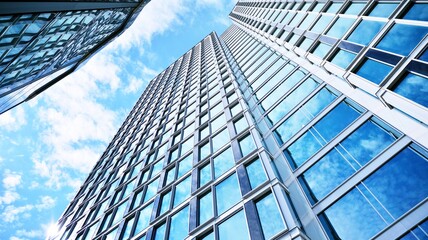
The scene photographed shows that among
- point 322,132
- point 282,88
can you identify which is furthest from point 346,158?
point 282,88

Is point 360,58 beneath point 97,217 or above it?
beneath

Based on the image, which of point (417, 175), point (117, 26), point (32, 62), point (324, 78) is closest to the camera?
point (417, 175)

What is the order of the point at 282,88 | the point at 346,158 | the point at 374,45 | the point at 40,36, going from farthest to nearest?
the point at 282,88, the point at 40,36, the point at 374,45, the point at 346,158

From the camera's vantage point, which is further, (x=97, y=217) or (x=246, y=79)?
(x=246, y=79)

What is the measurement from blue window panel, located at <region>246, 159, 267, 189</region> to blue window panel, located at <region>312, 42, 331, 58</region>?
10.2 meters

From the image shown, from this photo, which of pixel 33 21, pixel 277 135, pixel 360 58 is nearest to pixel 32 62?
pixel 33 21

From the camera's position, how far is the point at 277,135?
19484 millimetres

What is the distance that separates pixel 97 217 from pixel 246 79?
21.2m

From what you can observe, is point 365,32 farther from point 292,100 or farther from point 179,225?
point 179,225

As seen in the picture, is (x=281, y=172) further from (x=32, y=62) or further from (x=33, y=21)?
(x=32, y=62)

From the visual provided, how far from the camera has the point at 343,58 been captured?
18.5 metres

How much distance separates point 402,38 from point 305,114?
21.9 ft

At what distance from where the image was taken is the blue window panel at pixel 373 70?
1443 centimetres

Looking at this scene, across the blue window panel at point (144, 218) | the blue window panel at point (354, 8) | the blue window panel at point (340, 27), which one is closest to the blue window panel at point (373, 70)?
the blue window panel at point (340, 27)
